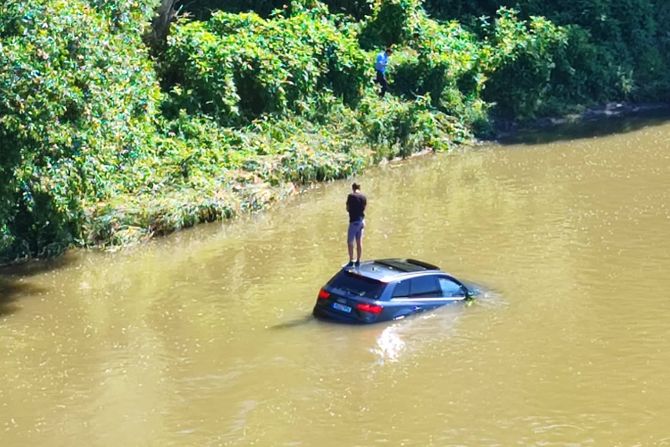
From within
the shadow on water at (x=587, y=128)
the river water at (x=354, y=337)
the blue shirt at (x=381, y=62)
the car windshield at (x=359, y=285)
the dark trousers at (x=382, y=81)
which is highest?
the blue shirt at (x=381, y=62)

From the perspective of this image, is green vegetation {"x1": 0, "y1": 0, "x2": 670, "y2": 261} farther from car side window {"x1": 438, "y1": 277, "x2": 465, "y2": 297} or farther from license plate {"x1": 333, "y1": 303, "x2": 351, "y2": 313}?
car side window {"x1": 438, "y1": 277, "x2": 465, "y2": 297}

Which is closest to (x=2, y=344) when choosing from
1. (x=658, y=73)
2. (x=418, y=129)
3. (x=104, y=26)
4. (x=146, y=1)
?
(x=104, y=26)

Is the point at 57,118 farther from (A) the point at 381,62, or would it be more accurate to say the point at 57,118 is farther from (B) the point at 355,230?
(A) the point at 381,62

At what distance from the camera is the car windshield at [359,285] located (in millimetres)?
18547

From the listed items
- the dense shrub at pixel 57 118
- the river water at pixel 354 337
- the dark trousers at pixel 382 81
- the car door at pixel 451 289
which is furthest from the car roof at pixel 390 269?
the dark trousers at pixel 382 81

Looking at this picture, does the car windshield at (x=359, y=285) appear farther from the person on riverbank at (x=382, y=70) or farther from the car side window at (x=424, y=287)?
the person on riverbank at (x=382, y=70)

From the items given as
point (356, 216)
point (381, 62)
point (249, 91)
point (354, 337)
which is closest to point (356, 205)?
point (356, 216)

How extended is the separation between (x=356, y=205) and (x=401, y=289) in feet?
8.36

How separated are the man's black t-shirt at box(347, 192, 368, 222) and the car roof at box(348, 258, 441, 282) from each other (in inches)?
61.1

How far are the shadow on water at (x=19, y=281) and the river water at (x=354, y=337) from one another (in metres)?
0.07

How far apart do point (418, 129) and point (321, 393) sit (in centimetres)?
1937

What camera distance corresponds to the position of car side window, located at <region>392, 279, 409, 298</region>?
18.8m

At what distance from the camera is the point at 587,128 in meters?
37.5

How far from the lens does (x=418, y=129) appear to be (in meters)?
34.3
